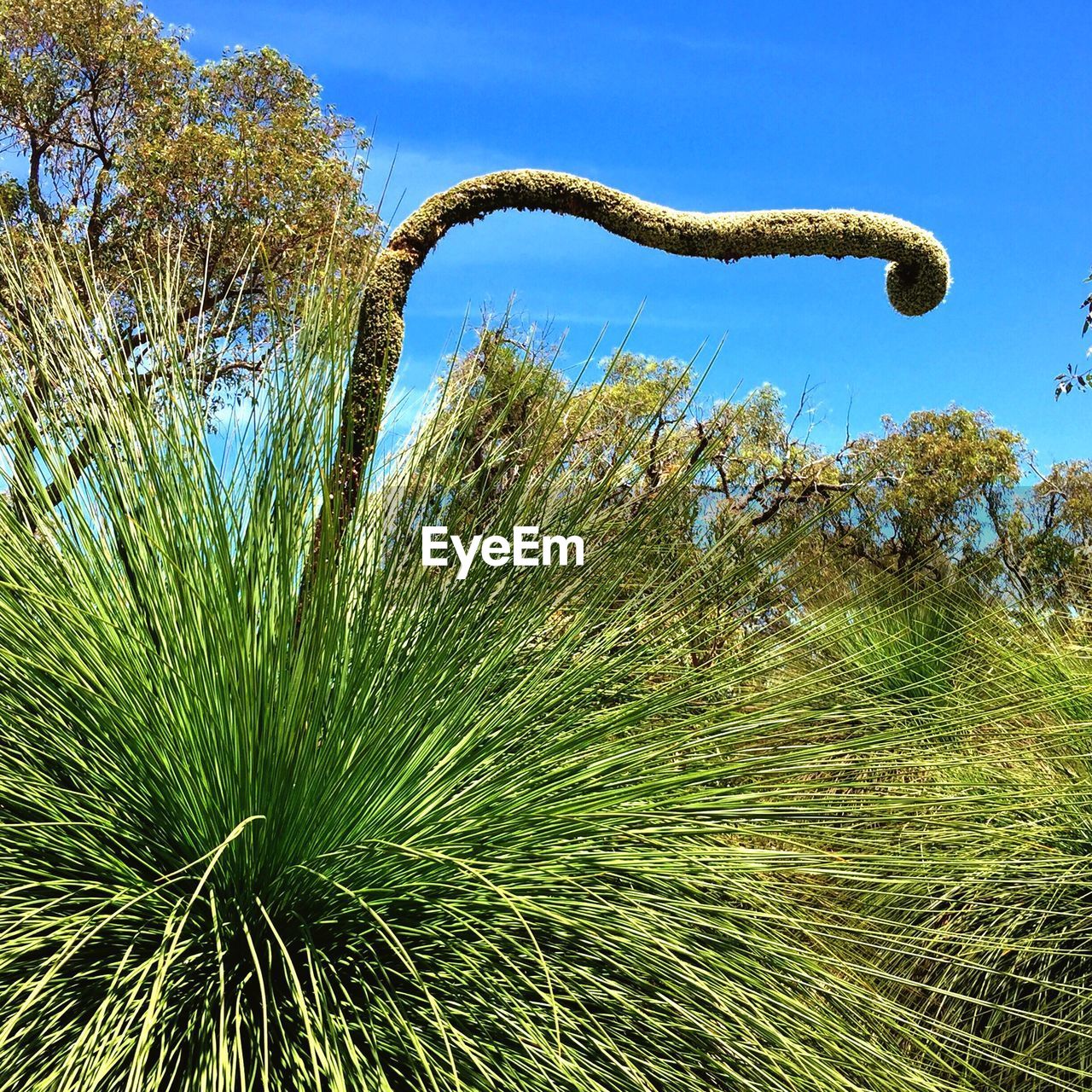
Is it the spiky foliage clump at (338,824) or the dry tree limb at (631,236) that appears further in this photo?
the dry tree limb at (631,236)

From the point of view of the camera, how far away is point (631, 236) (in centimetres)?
339

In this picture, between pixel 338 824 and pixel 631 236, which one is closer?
pixel 338 824

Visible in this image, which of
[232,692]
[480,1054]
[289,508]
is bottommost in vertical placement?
[480,1054]

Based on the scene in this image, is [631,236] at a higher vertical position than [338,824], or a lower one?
higher

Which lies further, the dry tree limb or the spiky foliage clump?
the dry tree limb

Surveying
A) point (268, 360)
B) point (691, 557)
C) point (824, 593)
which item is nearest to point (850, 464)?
point (824, 593)

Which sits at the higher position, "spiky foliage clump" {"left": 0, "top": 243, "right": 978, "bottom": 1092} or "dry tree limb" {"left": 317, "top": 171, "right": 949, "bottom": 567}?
"dry tree limb" {"left": 317, "top": 171, "right": 949, "bottom": 567}

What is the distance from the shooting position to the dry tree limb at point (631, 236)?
3.03m

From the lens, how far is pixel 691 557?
8.44ft

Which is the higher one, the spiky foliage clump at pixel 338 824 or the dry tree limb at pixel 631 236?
the dry tree limb at pixel 631 236

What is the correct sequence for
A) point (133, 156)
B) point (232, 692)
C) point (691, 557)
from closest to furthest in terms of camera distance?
point (232, 692) → point (691, 557) → point (133, 156)

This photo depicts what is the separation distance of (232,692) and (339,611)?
243 mm

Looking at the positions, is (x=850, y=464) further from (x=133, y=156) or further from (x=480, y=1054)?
(x=480, y=1054)

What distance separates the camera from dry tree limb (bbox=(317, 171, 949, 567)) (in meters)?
3.03
